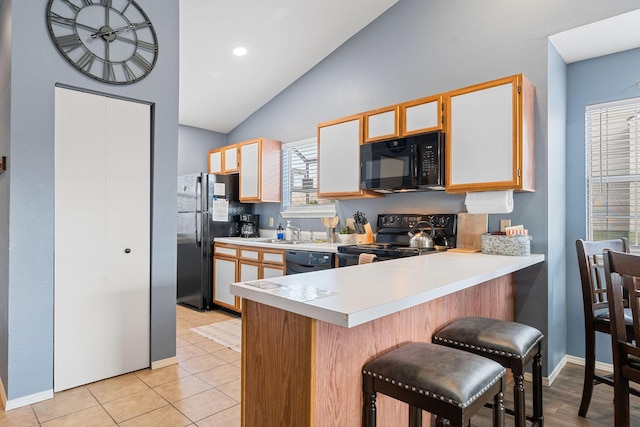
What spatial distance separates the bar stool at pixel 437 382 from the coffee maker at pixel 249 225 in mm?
3739

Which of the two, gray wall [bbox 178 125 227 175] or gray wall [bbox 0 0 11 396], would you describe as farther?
gray wall [bbox 178 125 227 175]

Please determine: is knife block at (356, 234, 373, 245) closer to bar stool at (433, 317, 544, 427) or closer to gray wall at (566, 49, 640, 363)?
gray wall at (566, 49, 640, 363)

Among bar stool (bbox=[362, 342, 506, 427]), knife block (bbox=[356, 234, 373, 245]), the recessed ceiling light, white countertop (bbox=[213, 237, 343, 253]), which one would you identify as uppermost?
the recessed ceiling light

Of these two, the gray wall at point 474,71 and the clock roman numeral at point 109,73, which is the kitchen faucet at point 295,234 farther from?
the clock roman numeral at point 109,73

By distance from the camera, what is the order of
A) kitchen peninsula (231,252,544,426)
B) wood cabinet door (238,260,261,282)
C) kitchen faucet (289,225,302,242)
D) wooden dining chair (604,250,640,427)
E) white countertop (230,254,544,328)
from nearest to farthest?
white countertop (230,254,544,328) < kitchen peninsula (231,252,544,426) < wooden dining chair (604,250,640,427) < wood cabinet door (238,260,261,282) < kitchen faucet (289,225,302,242)

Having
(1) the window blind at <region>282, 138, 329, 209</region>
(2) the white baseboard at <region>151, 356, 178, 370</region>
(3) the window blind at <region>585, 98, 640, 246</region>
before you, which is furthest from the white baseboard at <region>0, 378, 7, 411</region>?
(3) the window blind at <region>585, 98, 640, 246</region>

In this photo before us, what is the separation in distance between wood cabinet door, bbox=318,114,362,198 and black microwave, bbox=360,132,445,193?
128 millimetres

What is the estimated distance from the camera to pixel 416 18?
11.2ft

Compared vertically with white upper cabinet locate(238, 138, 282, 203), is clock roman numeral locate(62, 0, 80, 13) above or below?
above

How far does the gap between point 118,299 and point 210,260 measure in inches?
76.2

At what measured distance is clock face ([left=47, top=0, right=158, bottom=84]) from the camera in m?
2.39

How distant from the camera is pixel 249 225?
5.00 meters

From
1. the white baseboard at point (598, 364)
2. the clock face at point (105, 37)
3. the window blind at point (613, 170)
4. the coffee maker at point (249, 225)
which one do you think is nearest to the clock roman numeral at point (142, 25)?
the clock face at point (105, 37)

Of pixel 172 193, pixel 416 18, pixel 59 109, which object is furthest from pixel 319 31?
pixel 59 109
